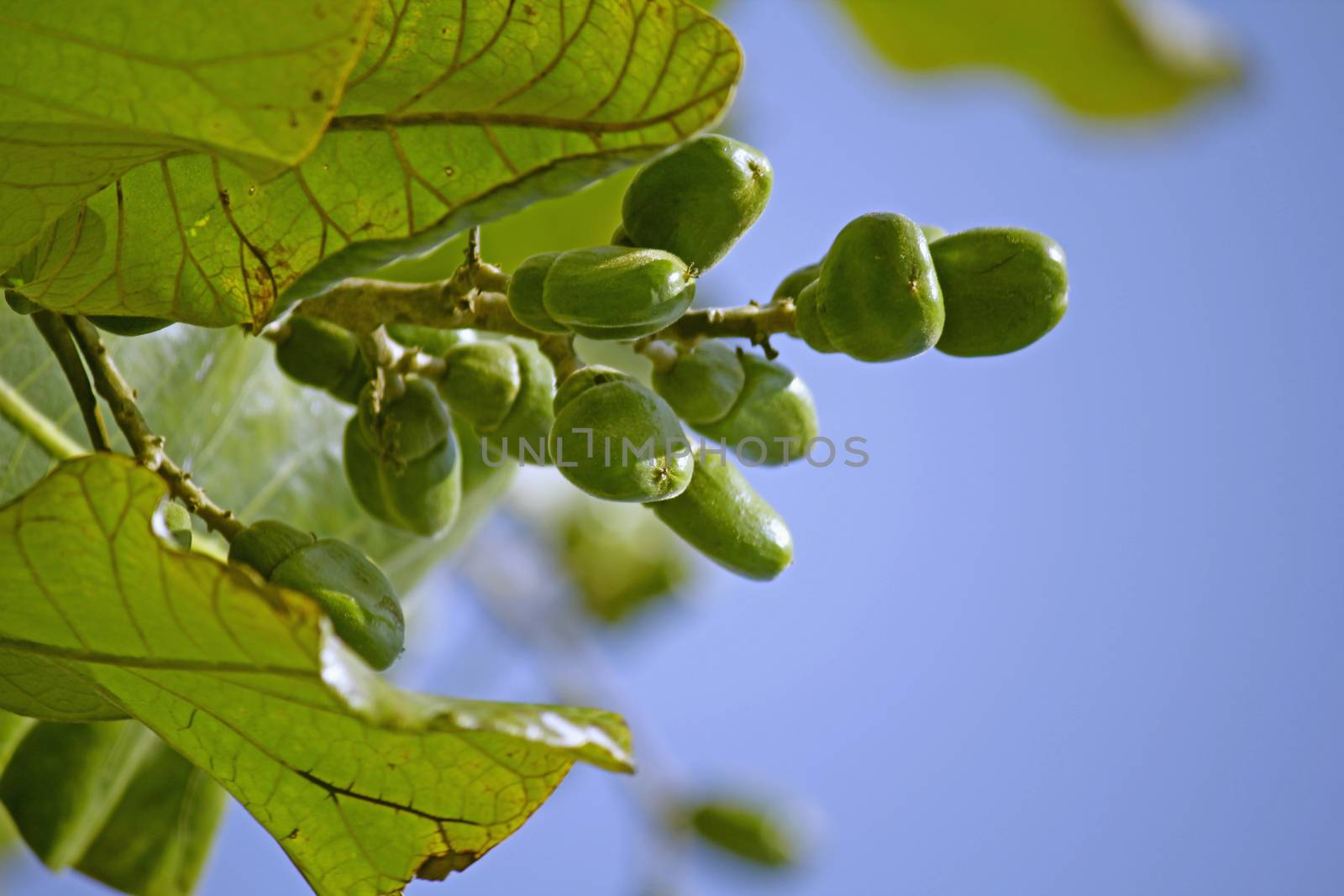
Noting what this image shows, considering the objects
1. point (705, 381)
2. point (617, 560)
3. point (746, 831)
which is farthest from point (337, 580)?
point (617, 560)

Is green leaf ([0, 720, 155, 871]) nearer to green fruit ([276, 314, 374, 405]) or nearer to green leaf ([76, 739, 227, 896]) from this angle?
green leaf ([76, 739, 227, 896])

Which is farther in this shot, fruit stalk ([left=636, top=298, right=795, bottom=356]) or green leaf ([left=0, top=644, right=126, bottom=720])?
fruit stalk ([left=636, top=298, right=795, bottom=356])

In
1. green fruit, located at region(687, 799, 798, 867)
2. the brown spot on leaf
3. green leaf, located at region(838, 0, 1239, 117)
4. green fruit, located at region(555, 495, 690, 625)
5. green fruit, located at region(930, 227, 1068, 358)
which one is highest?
green leaf, located at region(838, 0, 1239, 117)

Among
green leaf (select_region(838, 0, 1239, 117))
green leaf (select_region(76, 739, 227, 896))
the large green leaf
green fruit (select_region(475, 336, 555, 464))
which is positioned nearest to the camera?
green fruit (select_region(475, 336, 555, 464))

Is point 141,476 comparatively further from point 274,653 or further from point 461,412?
point 461,412

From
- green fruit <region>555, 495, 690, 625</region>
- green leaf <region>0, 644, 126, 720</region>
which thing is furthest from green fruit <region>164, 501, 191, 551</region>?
green fruit <region>555, 495, 690, 625</region>

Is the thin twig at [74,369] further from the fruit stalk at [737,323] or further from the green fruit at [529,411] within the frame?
the fruit stalk at [737,323]

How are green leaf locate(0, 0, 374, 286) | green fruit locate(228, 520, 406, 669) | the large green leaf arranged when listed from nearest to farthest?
green leaf locate(0, 0, 374, 286)
green fruit locate(228, 520, 406, 669)
the large green leaf
